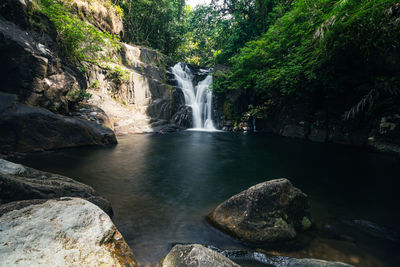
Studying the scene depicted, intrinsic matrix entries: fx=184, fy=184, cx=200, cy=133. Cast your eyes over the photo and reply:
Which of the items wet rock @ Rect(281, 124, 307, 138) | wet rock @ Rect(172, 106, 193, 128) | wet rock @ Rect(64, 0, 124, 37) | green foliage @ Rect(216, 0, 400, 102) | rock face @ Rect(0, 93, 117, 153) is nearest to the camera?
green foliage @ Rect(216, 0, 400, 102)

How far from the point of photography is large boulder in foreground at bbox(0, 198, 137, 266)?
1.21 metres

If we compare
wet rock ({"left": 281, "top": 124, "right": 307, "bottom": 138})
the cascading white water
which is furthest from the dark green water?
the cascading white water

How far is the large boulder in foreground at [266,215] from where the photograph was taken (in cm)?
226

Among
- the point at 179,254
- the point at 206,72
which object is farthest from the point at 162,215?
the point at 206,72

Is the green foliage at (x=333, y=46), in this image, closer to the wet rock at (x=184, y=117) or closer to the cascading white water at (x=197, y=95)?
the cascading white water at (x=197, y=95)

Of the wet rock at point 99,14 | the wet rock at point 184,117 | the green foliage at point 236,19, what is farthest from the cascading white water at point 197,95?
the wet rock at point 99,14

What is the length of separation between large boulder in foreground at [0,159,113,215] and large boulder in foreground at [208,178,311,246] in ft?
5.82

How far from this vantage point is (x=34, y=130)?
18.9 feet

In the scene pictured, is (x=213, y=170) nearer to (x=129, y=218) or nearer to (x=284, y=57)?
(x=129, y=218)

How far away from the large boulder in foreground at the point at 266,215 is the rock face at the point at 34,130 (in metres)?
6.19

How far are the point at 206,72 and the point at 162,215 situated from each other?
62.1 ft

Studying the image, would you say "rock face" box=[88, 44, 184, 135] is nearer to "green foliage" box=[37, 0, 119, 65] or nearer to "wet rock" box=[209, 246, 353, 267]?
"green foliage" box=[37, 0, 119, 65]

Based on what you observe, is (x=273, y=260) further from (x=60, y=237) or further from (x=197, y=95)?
(x=197, y=95)

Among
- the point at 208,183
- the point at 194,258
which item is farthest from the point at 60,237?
the point at 208,183
